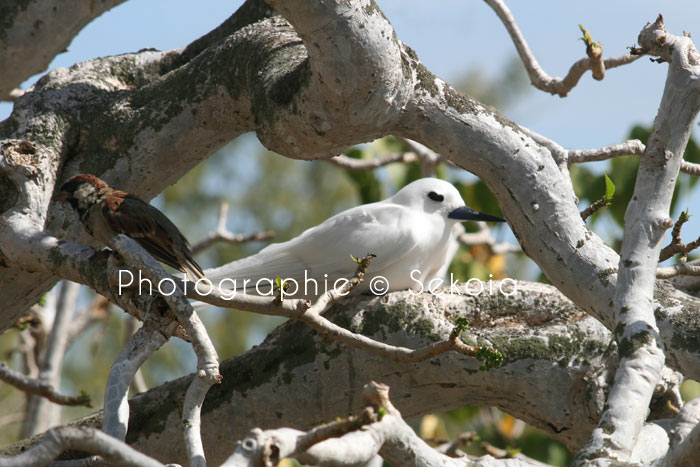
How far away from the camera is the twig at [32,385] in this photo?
4.17m

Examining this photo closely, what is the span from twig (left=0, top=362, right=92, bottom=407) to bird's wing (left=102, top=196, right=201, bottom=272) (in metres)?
1.09

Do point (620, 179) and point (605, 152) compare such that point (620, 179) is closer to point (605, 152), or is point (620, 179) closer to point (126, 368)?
point (605, 152)

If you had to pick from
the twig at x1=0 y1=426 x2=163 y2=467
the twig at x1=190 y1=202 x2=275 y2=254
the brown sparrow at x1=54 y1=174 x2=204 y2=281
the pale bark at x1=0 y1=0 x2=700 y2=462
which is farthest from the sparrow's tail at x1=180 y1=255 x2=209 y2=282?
the twig at x1=190 y1=202 x2=275 y2=254

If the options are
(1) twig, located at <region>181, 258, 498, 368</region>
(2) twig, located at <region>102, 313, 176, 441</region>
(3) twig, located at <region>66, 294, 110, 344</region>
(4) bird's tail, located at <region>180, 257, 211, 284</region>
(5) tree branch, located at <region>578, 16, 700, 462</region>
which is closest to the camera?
(5) tree branch, located at <region>578, 16, 700, 462</region>

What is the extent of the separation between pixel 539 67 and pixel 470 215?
811 mm

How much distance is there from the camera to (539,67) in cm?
414

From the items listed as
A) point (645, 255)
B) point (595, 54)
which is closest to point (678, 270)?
point (645, 255)

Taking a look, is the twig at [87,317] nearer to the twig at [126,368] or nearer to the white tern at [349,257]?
the white tern at [349,257]

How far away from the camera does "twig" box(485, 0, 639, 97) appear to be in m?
3.85

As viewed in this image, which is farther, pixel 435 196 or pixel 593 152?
pixel 435 196

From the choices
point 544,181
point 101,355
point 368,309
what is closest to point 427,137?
point 544,181

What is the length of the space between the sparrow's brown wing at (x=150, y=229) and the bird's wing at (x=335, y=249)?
1.13 ft

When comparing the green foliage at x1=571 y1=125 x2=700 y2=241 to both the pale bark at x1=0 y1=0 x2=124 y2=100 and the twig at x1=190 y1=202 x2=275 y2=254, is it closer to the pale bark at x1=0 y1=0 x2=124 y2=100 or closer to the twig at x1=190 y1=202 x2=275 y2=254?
the twig at x1=190 y1=202 x2=275 y2=254

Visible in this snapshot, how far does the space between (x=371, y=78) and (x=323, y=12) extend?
0.31 m
